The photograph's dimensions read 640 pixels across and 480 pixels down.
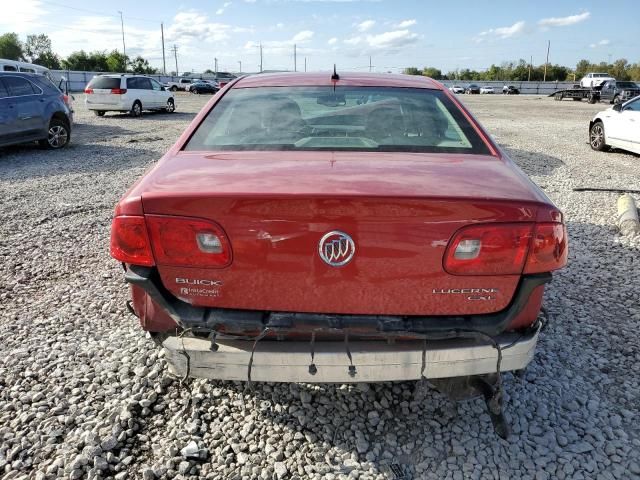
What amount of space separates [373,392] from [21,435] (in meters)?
1.72

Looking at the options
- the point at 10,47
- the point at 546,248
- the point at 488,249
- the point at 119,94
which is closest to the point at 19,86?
the point at 119,94

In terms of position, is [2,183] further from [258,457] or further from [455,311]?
[455,311]

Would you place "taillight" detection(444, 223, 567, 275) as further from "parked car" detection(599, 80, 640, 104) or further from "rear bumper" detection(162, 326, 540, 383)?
"parked car" detection(599, 80, 640, 104)

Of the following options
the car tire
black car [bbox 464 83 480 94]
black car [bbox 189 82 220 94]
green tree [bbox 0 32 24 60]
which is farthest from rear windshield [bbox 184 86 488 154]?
green tree [bbox 0 32 24 60]

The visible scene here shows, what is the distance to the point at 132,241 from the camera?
1938 millimetres

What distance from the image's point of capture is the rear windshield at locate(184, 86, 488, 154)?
8.41 feet

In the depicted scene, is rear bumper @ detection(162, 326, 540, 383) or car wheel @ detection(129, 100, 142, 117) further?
car wheel @ detection(129, 100, 142, 117)

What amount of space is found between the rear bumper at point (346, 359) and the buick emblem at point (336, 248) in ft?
1.10

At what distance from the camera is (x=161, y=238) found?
1.90 metres

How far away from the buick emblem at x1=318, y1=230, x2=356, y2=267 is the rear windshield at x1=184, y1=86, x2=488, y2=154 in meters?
0.79

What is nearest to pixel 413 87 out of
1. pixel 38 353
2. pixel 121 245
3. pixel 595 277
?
pixel 121 245

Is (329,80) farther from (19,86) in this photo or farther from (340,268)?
(19,86)

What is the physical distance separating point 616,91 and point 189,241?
143 ft

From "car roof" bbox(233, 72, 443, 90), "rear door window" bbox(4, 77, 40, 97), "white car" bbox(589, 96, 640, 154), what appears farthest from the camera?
"white car" bbox(589, 96, 640, 154)
